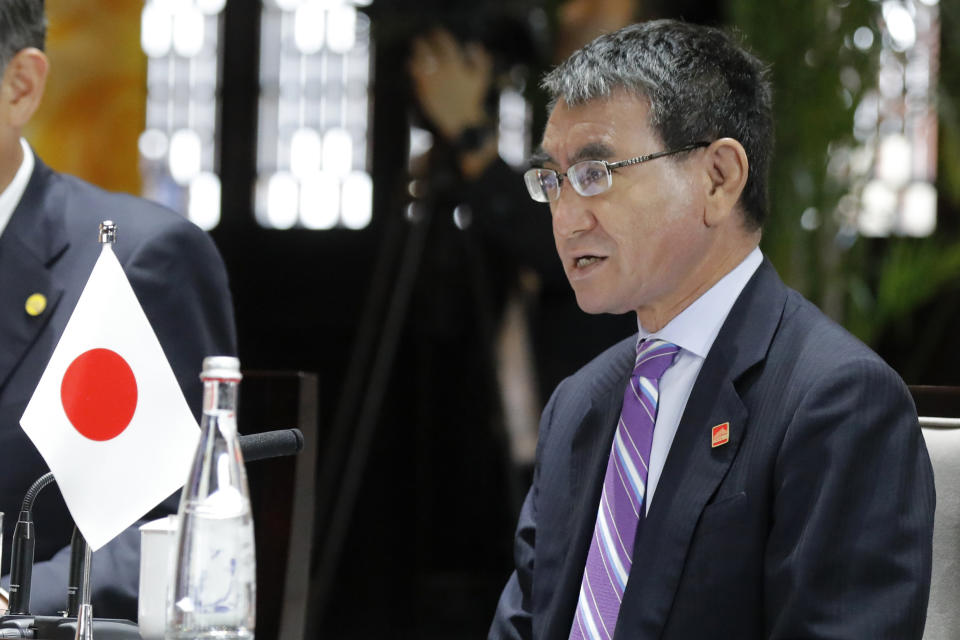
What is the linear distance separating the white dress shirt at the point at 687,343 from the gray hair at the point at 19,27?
3.54 ft

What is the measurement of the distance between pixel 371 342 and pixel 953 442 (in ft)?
7.61

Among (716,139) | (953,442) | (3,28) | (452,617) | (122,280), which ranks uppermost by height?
(3,28)

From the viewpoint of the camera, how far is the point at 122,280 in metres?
1.28

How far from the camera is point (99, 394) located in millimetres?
1248

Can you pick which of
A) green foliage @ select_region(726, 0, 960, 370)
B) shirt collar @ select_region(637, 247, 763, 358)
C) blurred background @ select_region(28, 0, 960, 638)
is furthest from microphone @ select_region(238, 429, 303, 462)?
green foliage @ select_region(726, 0, 960, 370)

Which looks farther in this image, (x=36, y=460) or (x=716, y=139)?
(x=36, y=460)

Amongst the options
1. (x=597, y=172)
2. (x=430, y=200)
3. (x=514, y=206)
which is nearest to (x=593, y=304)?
(x=597, y=172)

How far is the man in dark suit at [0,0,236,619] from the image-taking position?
177 cm

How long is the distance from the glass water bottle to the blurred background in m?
2.04

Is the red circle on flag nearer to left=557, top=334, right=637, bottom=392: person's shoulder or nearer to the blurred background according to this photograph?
A: left=557, top=334, right=637, bottom=392: person's shoulder

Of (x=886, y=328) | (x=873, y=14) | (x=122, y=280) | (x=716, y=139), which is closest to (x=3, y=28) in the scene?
(x=122, y=280)

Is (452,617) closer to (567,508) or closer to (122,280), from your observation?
(567,508)

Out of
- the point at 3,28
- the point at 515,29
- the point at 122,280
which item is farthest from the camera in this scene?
the point at 515,29

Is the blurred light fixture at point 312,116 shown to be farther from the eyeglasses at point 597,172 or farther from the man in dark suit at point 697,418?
the eyeglasses at point 597,172
